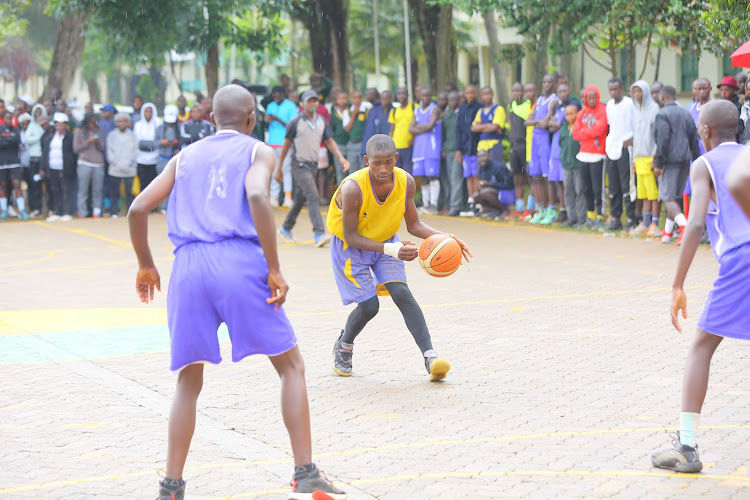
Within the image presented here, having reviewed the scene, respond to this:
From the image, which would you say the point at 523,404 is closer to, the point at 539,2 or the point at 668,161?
the point at 668,161

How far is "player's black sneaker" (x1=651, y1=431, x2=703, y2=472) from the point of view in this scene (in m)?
4.99

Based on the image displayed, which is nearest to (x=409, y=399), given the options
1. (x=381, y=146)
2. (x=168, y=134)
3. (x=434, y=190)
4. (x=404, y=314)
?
(x=404, y=314)

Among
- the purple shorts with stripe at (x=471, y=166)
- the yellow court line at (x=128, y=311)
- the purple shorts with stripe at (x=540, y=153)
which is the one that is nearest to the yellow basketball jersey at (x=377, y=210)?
the yellow court line at (x=128, y=311)

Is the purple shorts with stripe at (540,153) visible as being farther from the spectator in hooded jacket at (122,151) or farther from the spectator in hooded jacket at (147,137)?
the spectator in hooded jacket at (122,151)

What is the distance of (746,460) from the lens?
5176 mm

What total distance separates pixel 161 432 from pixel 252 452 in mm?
718

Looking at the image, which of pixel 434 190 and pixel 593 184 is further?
pixel 434 190

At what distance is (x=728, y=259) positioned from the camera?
4.93 m

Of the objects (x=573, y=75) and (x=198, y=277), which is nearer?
(x=198, y=277)

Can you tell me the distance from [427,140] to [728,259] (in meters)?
13.5

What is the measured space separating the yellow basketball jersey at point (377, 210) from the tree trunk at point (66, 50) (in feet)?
65.2

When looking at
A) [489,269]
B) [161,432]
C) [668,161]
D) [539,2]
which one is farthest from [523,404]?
[539,2]

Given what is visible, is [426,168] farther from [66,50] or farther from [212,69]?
[66,50]

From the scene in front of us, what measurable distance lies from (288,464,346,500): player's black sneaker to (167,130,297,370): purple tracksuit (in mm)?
533
